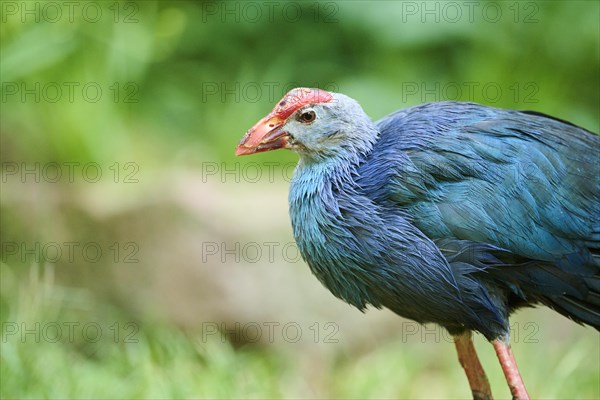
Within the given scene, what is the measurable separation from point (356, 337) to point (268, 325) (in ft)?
1.80

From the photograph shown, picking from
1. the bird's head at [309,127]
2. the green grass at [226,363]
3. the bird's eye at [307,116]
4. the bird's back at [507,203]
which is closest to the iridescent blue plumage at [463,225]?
the bird's back at [507,203]

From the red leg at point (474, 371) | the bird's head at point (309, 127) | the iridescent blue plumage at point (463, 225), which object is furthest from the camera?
the red leg at point (474, 371)

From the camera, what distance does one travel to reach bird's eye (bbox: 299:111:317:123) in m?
3.69

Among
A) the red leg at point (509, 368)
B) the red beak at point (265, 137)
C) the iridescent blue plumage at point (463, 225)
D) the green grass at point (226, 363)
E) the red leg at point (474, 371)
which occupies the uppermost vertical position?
the red beak at point (265, 137)

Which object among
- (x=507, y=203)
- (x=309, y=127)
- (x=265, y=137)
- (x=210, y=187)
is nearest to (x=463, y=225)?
(x=507, y=203)

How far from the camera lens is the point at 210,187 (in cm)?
580

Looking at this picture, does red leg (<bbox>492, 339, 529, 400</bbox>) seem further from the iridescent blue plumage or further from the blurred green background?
the blurred green background

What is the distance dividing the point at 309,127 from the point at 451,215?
2.24 ft

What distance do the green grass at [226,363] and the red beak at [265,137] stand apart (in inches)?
57.5

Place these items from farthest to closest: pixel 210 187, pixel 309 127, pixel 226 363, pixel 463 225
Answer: pixel 210 187 → pixel 226 363 → pixel 309 127 → pixel 463 225

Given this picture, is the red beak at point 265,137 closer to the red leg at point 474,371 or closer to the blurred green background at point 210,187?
the red leg at point 474,371

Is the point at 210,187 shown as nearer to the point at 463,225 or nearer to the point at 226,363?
the point at 226,363

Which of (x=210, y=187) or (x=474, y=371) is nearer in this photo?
(x=474, y=371)

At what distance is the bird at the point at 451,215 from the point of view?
11.4ft
